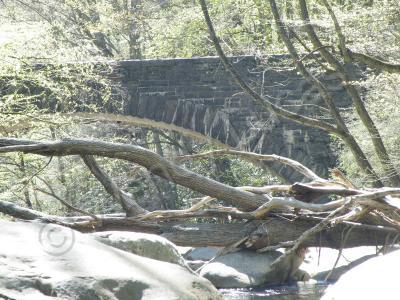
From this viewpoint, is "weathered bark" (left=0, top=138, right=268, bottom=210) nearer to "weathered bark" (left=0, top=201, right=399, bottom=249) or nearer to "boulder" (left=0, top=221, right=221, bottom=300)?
"weathered bark" (left=0, top=201, right=399, bottom=249)

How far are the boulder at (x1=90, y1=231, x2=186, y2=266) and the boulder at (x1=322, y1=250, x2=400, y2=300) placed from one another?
1124 millimetres

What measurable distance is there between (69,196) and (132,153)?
11599mm

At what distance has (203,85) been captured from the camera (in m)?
16.2

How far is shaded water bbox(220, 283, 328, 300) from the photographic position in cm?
779

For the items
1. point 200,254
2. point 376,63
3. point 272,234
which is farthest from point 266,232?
point 200,254

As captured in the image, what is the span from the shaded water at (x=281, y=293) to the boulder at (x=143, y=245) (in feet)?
13.0

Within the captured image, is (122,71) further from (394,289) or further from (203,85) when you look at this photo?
(394,289)

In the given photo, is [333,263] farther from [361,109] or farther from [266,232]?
[266,232]

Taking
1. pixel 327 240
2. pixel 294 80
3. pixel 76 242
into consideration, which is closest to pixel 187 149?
pixel 294 80

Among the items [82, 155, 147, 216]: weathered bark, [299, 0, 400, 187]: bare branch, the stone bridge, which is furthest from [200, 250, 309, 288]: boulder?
the stone bridge

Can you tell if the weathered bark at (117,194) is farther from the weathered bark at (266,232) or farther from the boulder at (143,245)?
the boulder at (143,245)

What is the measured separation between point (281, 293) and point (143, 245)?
4890 millimetres
